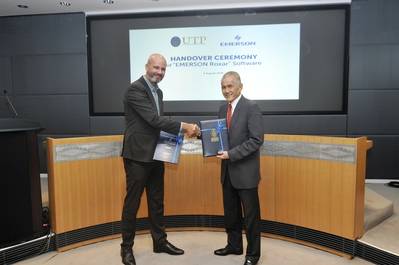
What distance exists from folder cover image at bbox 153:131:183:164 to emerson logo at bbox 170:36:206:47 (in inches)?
103

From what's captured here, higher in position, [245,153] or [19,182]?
[245,153]

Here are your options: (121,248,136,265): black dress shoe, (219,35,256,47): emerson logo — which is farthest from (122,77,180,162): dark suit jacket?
(219,35,256,47): emerson logo

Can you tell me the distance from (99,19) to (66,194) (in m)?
3.09

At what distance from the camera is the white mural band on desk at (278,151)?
2.69 metres

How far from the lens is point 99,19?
5.00 m

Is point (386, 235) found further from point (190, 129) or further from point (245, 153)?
point (190, 129)

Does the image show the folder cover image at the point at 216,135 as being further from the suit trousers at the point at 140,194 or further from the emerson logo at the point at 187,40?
the emerson logo at the point at 187,40

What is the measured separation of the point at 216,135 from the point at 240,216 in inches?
27.1

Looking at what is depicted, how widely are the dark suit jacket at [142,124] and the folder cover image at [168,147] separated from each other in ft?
0.20

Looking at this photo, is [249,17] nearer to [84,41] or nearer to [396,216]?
[84,41]

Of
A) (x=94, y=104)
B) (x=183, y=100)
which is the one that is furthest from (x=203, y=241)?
(x=94, y=104)

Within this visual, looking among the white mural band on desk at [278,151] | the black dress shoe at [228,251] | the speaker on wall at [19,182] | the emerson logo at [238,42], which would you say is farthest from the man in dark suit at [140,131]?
the emerson logo at [238,42]

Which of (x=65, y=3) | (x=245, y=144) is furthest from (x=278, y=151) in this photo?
(x=65, y=3)

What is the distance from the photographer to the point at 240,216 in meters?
2.64
